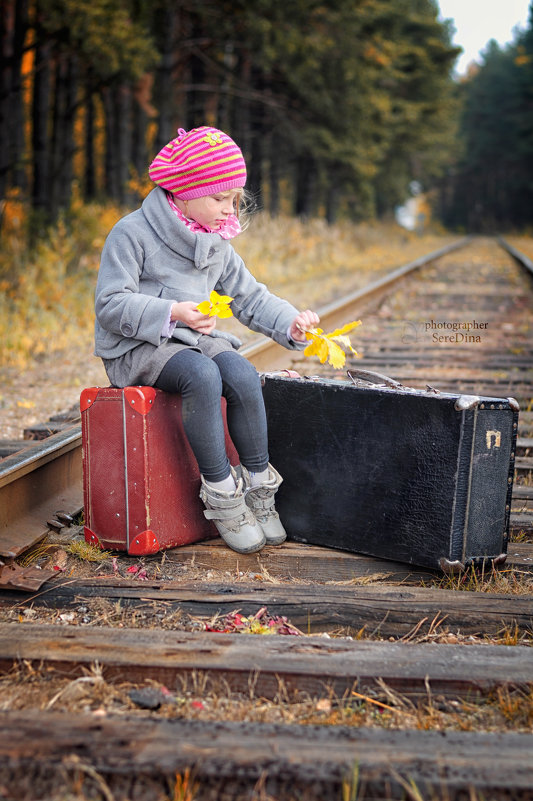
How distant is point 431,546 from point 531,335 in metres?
5.58

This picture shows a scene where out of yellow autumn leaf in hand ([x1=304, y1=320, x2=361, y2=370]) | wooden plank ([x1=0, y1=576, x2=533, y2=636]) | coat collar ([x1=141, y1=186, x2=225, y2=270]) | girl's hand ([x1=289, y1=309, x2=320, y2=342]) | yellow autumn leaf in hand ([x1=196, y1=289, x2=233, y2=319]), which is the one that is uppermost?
coat collar ([x1=141, y1=186, x2=225, y2=270])

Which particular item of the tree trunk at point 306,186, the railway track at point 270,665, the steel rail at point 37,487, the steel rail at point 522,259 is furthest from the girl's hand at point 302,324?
the tree trunk at point 306,186

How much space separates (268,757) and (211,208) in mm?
1913

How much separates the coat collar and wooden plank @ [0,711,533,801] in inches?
67.7

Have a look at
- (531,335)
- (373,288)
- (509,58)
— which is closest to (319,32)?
(373,288)

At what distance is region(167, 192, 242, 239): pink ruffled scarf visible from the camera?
2.83 meters

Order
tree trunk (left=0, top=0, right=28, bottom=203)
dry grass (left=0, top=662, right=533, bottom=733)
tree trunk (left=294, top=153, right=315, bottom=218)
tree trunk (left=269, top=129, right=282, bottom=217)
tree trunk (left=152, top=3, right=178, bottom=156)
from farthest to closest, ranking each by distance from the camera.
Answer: tree trunk (left=294, top=153, right=315, bottom=218), tree trunk (left=269, top=129, right=282, bottom=217), tree trunk (left=152, top=3, right=178, bottom=156), tree trunk (left=0, top=0, right=28, bottom=203), dry grass (left=0, top=662, right=533, bottom=733)

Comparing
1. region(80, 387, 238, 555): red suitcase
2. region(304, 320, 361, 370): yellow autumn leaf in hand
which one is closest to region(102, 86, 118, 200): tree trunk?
region(304, 320, 361, 370): yellow autumn leaf in hand

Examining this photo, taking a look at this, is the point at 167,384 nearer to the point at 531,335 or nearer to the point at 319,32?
the point at 531,335

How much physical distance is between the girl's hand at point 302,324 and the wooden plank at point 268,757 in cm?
169

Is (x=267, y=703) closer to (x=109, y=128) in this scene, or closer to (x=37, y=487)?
(x=37, y=487)

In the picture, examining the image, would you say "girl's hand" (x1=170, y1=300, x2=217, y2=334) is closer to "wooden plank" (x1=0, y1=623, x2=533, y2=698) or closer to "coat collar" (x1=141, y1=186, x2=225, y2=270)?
"coat collar" (x1=141, y1=186, x2=225, y2=270)

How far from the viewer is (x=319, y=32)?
17516 mm

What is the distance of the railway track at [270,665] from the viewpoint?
138 cm
